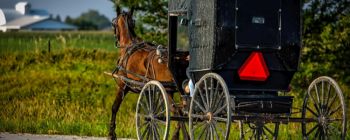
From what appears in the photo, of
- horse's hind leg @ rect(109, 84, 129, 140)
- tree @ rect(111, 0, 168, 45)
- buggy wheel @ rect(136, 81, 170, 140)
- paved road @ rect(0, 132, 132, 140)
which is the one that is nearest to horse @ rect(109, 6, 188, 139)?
horse's hind leg @ rect(109, 84, 129, 140)

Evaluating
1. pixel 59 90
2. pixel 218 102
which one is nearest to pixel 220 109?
pixel 218 102

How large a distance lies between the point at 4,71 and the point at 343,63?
1357cm

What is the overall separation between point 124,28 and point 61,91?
984cm

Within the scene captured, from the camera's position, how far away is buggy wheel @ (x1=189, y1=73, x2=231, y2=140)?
35.8ft

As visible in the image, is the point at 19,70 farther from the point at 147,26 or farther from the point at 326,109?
the point at 326,109

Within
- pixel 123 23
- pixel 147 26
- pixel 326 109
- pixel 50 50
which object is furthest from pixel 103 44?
pixel 326 109

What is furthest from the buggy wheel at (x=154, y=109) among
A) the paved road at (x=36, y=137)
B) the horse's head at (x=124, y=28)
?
the horse's head at (x=124, y=28)

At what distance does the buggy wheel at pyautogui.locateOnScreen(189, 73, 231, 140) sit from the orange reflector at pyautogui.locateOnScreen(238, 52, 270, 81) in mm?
376

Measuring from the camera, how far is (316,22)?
20.6m

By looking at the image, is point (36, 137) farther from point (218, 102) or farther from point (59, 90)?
point (59, 90)

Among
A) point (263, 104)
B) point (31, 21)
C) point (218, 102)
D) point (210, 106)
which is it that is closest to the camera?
point (218, 102)

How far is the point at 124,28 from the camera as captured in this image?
1552 centimetres

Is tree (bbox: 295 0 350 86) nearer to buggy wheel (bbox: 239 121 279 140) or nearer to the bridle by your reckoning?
the bridle

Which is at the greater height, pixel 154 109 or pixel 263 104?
pixel 263 104
